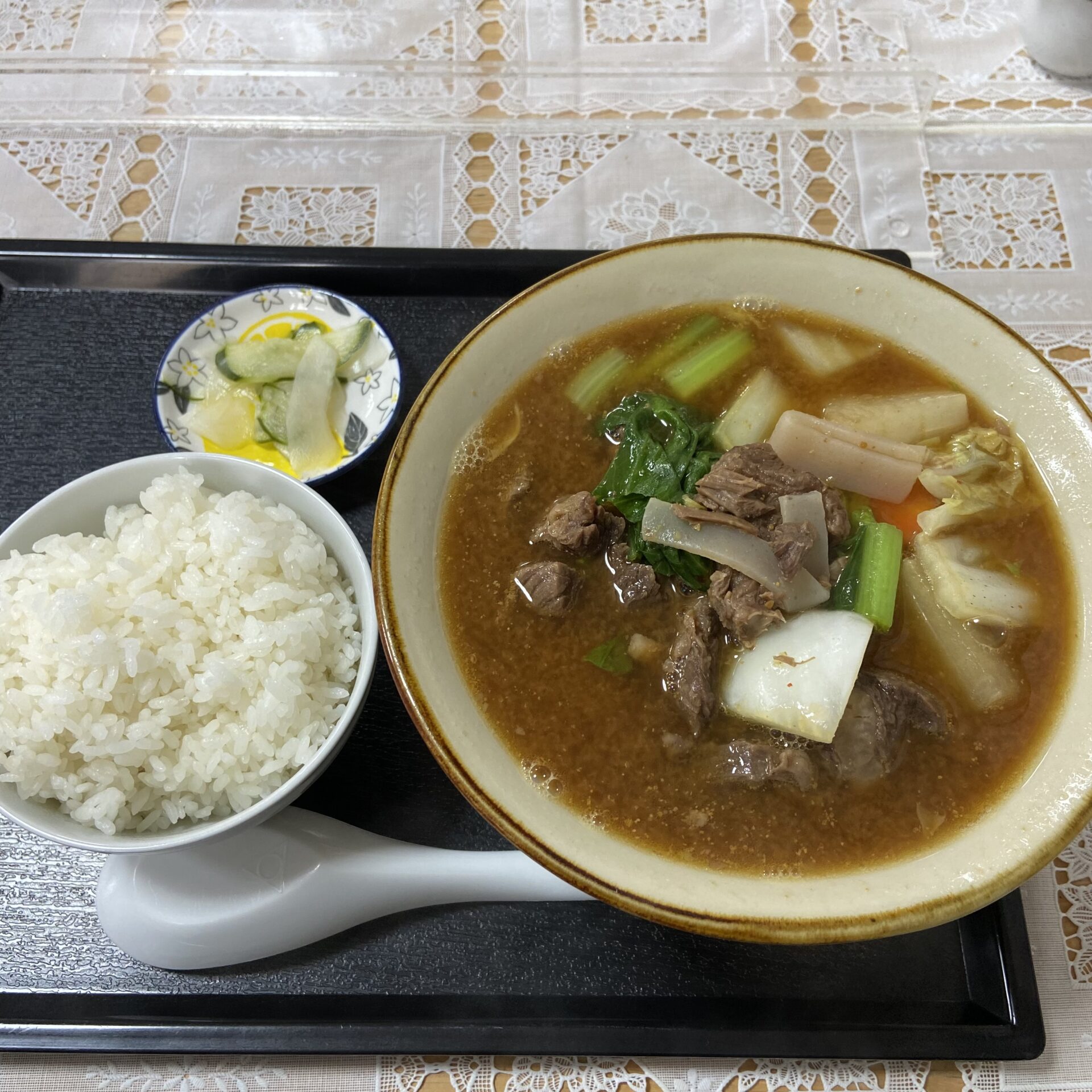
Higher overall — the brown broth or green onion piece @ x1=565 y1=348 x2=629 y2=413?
green onion piece @ x1=565 y1=348 x2=629 y2=413

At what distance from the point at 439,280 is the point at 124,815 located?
1.88 metres

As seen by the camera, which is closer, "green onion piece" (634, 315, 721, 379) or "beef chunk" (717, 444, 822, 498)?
"beef chunk" (717, 444, 822, 498)

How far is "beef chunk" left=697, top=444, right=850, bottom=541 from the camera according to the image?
2.05m

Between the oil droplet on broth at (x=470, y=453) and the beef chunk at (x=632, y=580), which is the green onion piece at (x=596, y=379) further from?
the beef chunk at (x=632, y=580)

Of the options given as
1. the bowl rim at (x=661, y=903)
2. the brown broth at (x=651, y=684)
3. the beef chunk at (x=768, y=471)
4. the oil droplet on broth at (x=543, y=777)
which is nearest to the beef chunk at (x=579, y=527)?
the brown broth at (x=651, y=684)

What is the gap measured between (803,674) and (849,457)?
24.3 inches

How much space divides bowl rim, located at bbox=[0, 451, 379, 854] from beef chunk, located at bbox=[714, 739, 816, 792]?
0.89m

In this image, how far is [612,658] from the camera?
2.07 meters

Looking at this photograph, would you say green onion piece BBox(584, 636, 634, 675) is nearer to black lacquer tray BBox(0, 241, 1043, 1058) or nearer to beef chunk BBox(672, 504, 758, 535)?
beef chunk BBox(672, 504, 758, 535)

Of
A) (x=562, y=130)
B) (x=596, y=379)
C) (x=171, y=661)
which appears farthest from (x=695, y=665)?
(x=562, y=130)

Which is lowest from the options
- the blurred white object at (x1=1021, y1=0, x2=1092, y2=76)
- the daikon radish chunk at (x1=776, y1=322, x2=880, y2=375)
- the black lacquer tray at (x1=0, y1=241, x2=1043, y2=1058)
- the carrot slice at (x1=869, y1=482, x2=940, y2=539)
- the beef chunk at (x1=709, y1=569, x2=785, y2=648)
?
the black lacquer tray at (x1=0, y1=241, x2=1043, y2=1058)

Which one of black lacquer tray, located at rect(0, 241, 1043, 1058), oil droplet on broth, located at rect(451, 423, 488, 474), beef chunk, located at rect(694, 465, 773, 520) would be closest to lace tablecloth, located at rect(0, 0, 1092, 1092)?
oil droplet on broth, located at rect(451, 423, 488, 474)

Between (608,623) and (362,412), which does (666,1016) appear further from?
(362,412)

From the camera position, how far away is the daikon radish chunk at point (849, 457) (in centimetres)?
219
